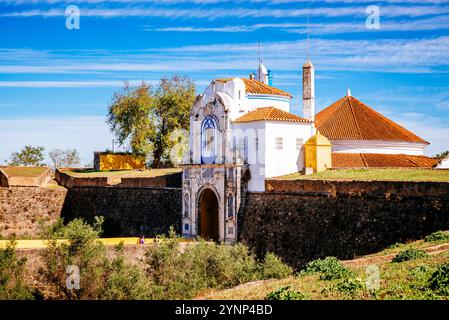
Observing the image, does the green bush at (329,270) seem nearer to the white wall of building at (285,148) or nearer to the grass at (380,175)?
the grass at (380,175)

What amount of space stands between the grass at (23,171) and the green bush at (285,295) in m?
33.8

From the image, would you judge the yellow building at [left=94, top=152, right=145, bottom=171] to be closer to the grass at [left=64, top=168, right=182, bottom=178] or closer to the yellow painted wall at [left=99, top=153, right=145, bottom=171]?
the yellow painted wall at [left=99, top=153, right=145, bottom=171]

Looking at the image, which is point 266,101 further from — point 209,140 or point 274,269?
point 274,269

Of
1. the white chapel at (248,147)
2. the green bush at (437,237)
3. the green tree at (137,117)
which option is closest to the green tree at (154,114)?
the green tree at (137,117)

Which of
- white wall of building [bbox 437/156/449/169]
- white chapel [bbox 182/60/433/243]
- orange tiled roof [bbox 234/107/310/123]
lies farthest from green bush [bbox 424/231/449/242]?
white wall of building [bbox 437/156/449/169]

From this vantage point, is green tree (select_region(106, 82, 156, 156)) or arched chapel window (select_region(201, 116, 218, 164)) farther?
green tree (select_region(106, 82, 156, 156))

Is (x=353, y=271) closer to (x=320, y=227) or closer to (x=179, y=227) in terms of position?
(x=320, y=227)

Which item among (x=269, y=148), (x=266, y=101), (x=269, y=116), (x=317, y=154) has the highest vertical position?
(x=266, y=101)

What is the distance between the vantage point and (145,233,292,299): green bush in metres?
23.4

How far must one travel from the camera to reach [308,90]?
32562 mm

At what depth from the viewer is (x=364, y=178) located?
26.0m

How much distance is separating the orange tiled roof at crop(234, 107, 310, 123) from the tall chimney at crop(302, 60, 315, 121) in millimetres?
1128

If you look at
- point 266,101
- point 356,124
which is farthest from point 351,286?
point 356,124

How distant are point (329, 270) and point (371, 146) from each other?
19207mm
